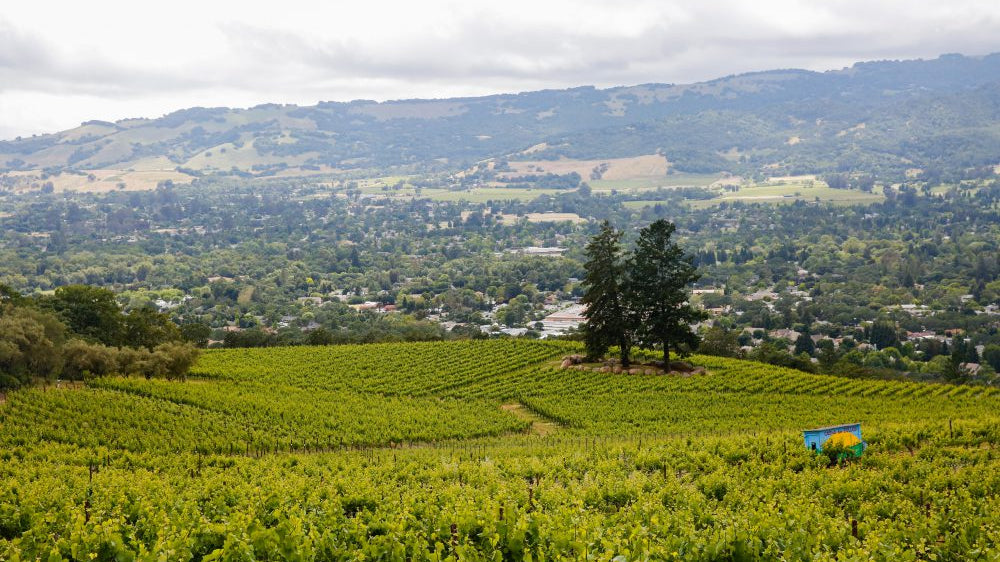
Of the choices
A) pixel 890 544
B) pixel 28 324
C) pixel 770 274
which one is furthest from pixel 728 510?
pixel 770 274

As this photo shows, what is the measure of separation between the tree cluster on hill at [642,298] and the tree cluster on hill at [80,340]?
2872cm

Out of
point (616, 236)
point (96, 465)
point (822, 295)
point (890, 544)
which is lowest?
point (822, 295)

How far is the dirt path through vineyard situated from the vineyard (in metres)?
0.37

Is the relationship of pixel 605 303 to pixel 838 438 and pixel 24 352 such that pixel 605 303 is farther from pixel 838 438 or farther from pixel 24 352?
pixel 24 352

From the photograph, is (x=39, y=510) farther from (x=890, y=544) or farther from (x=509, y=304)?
(x=509, y=304)

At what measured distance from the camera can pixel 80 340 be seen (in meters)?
49.0

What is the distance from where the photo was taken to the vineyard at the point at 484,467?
51.0 ft

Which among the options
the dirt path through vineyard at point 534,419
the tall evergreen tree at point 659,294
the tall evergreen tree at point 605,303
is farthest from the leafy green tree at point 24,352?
the tall evergreen tree at point 659,294

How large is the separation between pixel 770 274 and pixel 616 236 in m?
132

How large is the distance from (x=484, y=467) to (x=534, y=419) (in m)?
21.1

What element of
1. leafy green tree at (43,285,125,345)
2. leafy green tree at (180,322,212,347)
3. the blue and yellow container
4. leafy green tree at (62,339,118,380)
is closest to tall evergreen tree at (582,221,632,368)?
the blue and yellow container

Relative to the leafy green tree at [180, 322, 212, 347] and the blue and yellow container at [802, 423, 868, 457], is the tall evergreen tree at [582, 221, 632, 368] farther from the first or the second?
the leafy green tree at [180, 322, 212, 347]

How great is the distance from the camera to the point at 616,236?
6009cm

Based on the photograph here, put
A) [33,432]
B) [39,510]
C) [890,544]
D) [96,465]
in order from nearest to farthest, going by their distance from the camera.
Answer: [890,544] < [39,510] < [96,465] < [33,432]
